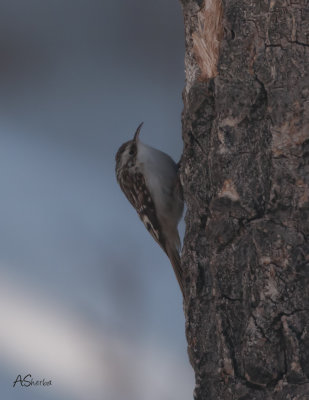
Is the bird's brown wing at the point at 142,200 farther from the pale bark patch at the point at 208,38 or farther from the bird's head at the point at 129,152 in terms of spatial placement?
the pale bark patch at the point at 208,38

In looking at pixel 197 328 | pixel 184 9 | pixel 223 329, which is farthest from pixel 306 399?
pixel 184 9

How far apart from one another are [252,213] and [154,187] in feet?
4.10

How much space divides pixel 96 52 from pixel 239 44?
1688mm

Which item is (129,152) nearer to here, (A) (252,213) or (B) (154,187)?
(B) (154,187)

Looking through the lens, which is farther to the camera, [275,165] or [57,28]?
[57,28]

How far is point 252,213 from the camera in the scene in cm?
164

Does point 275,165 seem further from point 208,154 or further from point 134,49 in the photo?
point 134,49

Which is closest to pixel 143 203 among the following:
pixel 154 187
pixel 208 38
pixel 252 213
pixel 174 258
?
pixel 154 187

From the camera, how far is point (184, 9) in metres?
2.04

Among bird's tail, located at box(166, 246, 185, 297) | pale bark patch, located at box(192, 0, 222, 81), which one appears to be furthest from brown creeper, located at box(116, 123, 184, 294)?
pale bark patch, located at box(192, 0, 222, 81)

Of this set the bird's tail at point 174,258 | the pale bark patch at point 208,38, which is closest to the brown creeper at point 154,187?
the bird's tail at point 174,258

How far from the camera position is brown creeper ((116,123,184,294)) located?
2.81 m

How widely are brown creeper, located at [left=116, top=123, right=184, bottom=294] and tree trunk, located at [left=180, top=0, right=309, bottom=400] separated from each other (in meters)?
0.89

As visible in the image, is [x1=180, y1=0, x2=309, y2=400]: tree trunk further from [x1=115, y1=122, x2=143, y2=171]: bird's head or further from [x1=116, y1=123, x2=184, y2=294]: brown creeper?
[x1=115, y1=122, x2=143, y2=171]: bird's head
